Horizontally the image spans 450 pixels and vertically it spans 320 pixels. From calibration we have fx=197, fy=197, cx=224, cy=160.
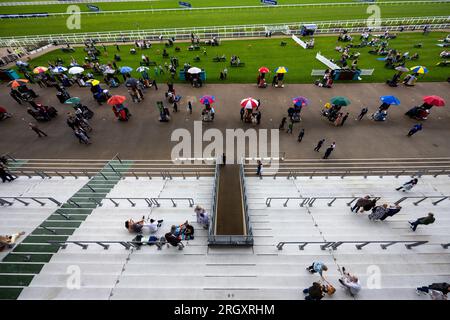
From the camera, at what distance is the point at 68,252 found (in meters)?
7.80

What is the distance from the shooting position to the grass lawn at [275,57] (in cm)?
2433

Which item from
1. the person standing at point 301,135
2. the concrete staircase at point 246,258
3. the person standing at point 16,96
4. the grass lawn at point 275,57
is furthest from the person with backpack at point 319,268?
the person standing at point 16,96

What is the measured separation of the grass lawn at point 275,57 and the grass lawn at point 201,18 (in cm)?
1716

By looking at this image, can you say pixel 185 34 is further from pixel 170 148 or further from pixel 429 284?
pixel 429 284

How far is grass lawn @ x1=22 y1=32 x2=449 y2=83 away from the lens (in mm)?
24328

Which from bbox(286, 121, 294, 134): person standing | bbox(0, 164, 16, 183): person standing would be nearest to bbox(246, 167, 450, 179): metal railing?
bbox(286, 121, 294, 134): person standing

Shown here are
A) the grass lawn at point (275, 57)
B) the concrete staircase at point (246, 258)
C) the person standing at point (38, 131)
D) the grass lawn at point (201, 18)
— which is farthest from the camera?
the grass lawn at point (201, 18)

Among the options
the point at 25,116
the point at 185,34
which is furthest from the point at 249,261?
the point at 185,34

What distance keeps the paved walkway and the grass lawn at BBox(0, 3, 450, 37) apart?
34.9m

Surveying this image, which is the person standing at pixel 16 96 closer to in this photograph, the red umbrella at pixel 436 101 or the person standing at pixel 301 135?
the person standing at pixel 301 135

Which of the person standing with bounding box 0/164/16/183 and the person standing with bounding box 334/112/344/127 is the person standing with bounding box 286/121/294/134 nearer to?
the person standing with bounding box 334/112/344/127

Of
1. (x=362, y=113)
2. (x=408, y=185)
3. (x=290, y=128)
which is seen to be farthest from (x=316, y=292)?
(x=362, y=113)

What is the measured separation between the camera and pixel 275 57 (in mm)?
29172

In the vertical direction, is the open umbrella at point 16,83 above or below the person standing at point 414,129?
above
